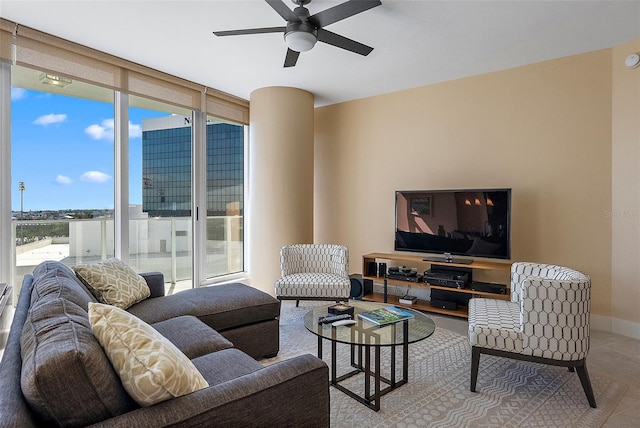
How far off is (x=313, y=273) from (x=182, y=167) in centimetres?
213

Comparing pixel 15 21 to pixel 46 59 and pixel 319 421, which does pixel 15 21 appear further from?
pixel 319 421

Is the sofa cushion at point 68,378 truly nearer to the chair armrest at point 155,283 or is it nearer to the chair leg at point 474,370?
the chair armrest at point 155,283

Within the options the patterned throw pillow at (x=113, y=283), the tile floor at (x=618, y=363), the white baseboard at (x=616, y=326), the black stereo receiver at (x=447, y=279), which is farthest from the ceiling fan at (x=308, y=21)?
the white baseboard at (x=616, y=326)

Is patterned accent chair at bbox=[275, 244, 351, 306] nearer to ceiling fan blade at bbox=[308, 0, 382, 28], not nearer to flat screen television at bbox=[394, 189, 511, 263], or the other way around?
flat screen television at bbox=[394, 189, 511, 263]

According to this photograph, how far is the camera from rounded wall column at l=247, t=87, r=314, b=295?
4504mm

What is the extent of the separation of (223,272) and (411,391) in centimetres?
333

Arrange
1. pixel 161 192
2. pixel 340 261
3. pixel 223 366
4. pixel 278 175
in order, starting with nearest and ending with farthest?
pixel 223 366 < pixel 340 261 < pixel 161 192 < pixel 278 175

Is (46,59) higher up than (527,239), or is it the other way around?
(46,59)

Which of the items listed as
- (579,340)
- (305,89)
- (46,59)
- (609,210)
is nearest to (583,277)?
(579,340)

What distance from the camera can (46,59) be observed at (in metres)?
3.13

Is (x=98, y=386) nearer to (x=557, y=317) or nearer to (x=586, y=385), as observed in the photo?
(x=557, y=317)

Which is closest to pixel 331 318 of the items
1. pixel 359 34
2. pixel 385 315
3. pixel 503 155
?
pixel 385 315

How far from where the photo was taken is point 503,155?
3.87 metres

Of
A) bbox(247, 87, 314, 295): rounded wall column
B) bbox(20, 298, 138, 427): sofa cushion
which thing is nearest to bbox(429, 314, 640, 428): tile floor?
bbox(247, 87, 314, 295): rounded wall column
